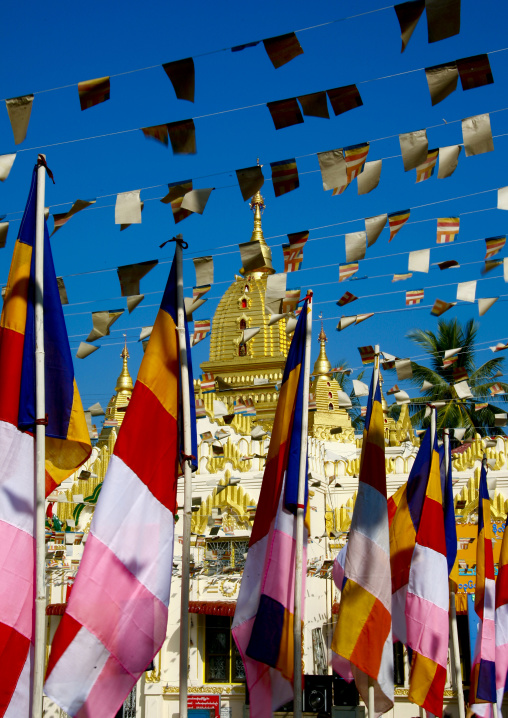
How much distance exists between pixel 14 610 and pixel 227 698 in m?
12.2

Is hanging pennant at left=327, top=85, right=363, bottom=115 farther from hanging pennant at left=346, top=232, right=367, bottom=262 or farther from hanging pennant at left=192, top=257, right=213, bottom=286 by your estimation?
hanging pennant at left=192, top=257, right=213, bottom=286

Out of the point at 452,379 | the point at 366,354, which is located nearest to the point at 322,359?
the point at 452,379

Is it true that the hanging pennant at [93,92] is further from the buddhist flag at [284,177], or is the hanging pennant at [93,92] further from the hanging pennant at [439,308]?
the hanging pennant at [439,308]

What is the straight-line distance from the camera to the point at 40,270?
784cm

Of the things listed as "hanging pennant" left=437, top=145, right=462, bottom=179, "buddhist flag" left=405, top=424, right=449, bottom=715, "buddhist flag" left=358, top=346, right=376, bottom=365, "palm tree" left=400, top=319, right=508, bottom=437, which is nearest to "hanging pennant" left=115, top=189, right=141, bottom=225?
"hanging pennant" left=437, top=145, right=462, bottom=179

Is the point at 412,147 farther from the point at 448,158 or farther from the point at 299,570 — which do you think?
the point at 299,570

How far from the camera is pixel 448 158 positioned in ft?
30.1

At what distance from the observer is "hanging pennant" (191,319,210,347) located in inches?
536

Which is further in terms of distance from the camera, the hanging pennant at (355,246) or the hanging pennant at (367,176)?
the hanging pennant at (355,246)

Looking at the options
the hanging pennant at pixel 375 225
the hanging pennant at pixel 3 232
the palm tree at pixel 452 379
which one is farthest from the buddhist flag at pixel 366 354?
the palm tree at pixel 452 379

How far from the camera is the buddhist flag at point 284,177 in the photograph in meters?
9.41

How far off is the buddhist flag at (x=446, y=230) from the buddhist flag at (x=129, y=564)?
3.88 meters

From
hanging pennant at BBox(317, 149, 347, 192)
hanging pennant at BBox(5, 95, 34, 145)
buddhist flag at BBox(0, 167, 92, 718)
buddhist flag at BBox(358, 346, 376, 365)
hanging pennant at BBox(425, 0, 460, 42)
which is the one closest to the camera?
buddhist flag at BBox(0, 167, 92, 718)

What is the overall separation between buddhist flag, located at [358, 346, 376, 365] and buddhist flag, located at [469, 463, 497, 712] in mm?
2787
